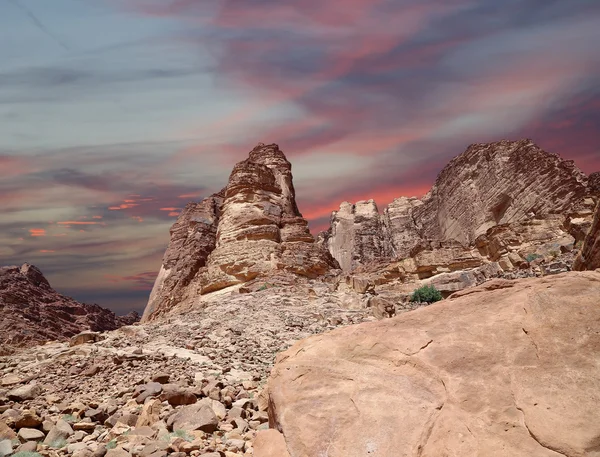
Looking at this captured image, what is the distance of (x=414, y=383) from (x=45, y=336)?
35.8m

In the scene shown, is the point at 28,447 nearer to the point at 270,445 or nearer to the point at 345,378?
the point at 270,445

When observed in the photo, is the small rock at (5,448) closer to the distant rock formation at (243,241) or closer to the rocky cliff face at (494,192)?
the distant rock formation at (243,241)

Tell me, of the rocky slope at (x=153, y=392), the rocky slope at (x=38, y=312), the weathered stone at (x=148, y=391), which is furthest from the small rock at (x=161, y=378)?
the rocky slope at (x=38, y=312)

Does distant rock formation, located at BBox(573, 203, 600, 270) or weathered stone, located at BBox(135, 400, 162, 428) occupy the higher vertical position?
distant rock formation, located at BBox(573, 203, 600, 270)

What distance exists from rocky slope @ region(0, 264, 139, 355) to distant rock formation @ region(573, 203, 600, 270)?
3150 centimetres

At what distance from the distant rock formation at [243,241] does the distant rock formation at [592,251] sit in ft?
78.7

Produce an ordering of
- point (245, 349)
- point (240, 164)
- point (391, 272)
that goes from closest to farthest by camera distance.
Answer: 1. point (245, 349)
2. point (391, 272)
3. point (240, 164)

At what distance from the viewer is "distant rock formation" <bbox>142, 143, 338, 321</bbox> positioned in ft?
101

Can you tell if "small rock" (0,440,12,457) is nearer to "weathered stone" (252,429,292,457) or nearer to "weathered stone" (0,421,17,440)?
"weathered stone" (0,421,17,440)

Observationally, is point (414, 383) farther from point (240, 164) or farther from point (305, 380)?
point (240, 164)

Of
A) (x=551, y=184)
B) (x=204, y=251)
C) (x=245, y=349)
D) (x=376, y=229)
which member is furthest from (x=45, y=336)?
(x=376, y=229)

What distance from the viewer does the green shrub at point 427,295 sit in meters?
22.6

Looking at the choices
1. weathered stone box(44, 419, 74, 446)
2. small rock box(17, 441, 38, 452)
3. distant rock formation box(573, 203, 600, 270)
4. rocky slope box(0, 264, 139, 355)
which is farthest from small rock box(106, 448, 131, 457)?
rocky slope box(0, 264, 139, 355)

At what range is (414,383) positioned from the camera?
13.4 ft
